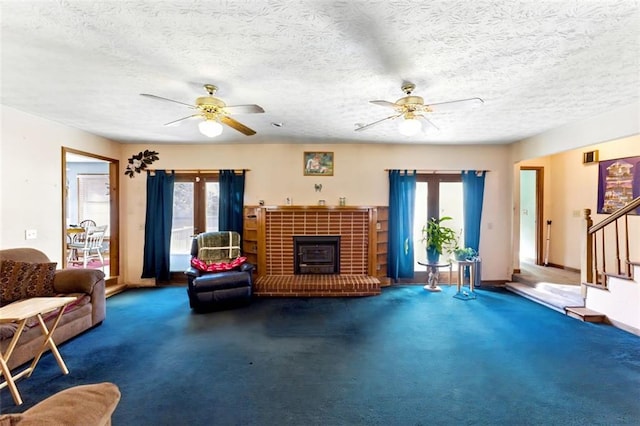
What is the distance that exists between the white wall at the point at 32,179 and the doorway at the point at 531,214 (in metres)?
8.02

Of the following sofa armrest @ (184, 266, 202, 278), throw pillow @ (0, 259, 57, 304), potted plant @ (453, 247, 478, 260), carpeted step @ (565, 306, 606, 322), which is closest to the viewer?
throw pillow @ (0, 259, 57, 304)

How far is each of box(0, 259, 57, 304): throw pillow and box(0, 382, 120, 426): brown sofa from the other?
290 centimetres

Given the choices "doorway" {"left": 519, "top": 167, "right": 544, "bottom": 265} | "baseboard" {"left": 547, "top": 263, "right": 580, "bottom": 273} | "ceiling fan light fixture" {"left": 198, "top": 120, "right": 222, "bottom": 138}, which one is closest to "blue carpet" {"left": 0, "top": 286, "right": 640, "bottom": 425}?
"ceiling fan light fixture" {"left": 198, "top": 120, "right": 222, "bottom": 138}

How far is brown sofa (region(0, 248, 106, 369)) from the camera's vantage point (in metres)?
2.78

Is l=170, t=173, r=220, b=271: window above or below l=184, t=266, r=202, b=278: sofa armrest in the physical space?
above

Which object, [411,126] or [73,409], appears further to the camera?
[411,126]

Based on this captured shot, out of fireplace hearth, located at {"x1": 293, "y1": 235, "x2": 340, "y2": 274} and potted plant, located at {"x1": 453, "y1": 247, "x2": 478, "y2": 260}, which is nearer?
potted plant, located at {"x1": 453, "y1": 247, "x2": 478, "y2": 260}

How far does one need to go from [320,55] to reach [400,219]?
142 inches

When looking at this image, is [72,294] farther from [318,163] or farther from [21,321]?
[318,163]

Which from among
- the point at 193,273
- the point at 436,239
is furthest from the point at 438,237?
the point at 193,273

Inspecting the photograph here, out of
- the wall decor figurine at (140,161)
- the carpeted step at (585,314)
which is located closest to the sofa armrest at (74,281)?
the wall decor figurine at (140,161)

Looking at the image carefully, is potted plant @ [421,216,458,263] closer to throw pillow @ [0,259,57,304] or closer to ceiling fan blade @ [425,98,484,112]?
ceiling fan blade @ [425,98,484,112]

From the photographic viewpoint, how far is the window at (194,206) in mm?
5293

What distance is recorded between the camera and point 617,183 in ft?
14.9
